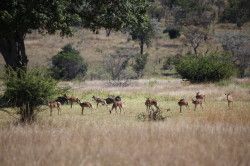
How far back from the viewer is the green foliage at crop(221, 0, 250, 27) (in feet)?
298

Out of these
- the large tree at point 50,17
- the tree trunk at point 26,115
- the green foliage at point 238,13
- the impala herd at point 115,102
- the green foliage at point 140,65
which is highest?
the green foliage at point 238,13

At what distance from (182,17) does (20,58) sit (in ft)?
240

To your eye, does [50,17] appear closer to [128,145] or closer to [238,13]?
[128,145]

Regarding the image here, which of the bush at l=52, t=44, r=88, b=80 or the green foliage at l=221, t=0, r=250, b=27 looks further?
the green foliage at l=221, t=0, r=250, b=27

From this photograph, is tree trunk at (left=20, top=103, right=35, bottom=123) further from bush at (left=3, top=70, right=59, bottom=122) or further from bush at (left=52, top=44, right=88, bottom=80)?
bush at (left=52, top=44, right=88, bottom=80)

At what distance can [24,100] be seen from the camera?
16.6 meters

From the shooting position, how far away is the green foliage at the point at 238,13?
9094 cm

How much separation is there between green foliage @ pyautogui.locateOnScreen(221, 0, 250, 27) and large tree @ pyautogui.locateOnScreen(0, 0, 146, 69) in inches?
2673

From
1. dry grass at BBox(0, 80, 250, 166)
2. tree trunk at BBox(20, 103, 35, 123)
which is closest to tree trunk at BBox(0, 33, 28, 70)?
tree trunk at BBox(20, 103, 35, 123)

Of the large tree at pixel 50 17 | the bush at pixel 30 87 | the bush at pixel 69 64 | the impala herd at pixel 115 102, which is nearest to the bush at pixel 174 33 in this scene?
the bush at pixel 69 64

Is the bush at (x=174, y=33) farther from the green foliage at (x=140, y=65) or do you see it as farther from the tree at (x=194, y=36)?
the green foliage at (x=140, y=65)

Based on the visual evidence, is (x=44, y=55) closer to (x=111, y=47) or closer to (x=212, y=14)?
(x=111, y=47)

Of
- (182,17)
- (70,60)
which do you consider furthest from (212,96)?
(182,17)

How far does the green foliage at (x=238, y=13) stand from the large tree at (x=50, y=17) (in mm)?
67885
